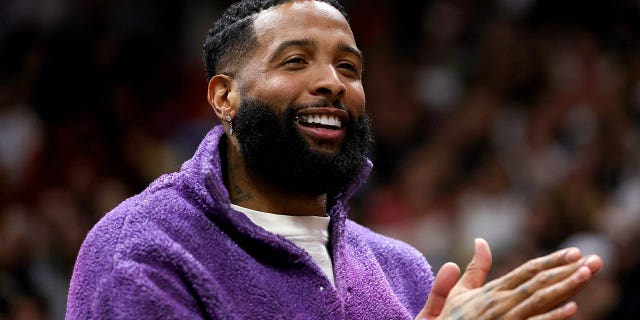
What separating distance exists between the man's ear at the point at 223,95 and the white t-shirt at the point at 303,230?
188mm

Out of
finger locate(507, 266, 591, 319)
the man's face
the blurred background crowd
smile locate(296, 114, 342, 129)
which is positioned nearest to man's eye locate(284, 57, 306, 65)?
the man's face

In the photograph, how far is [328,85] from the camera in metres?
1.87

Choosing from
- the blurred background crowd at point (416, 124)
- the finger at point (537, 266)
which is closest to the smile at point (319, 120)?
the finger at point (537, 266)

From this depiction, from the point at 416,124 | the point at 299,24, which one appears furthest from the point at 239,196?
the point at 416,124

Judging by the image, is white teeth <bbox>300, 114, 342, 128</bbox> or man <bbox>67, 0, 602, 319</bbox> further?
white teeth <bbox>300, 114, 342, 128</bbox>

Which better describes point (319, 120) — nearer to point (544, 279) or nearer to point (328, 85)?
point (328, 85)

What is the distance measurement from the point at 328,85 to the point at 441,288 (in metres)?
0.41

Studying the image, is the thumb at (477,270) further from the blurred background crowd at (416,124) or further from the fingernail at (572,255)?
the blurred background crowd at (416,124)

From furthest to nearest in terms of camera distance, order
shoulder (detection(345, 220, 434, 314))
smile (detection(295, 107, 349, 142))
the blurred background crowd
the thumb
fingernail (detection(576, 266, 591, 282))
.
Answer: the blurred background crowd → shoulder (detection(345, 220, 434, 314)) → smile (detection(295, 107, 349, 142)) → the thumb → fingernail (detection(576, 266, 591, 282))

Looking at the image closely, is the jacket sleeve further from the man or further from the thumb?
the thumb

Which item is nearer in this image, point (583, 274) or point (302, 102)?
point (583, 274)

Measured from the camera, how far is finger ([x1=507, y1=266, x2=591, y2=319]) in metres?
1.57

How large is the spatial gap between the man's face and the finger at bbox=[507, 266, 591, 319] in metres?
0.45

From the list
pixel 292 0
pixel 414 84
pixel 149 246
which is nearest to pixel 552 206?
pixel 414 84
